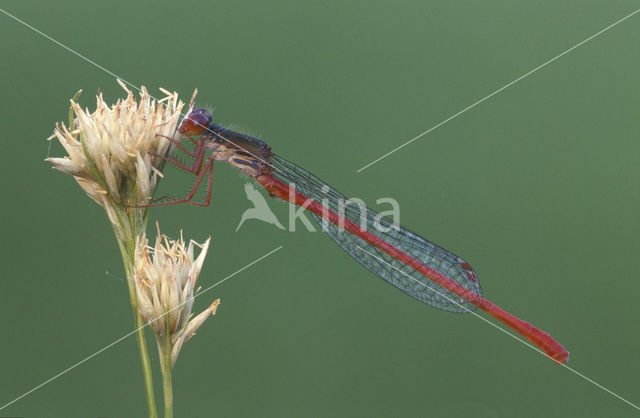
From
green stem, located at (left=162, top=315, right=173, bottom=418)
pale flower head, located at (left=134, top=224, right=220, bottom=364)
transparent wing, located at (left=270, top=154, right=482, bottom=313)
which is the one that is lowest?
green stem, located at (left=162, top=315, right=173, bottom=418)

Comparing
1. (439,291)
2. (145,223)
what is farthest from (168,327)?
(439,291)

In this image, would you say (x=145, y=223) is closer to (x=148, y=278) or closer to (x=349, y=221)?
(x=148, y=278)

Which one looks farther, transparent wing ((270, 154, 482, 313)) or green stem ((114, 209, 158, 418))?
transparent wing ((270, 154, 482, 313))

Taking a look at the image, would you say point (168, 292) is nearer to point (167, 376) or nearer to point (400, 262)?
point (167, 376)

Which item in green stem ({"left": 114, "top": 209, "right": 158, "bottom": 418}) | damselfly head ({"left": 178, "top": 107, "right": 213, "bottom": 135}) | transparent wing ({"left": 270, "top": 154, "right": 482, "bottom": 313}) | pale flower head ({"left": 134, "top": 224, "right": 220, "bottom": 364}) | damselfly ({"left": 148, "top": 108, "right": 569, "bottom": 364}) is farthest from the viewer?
transparent wing ({"left": 270, "top": 154, "right": 482, "bottom": 313})

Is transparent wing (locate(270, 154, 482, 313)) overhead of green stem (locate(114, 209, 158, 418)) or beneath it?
overhead

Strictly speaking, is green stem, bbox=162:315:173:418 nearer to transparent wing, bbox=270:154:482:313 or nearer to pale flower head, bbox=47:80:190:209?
pale flower head, bbox=47:80:190:209

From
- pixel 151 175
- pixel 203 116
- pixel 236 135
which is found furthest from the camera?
pixel 236 135

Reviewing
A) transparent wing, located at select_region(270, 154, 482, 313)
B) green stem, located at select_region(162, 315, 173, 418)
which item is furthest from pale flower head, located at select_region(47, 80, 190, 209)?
transparent wing, located at select_region(270, 154, 482, 313)
